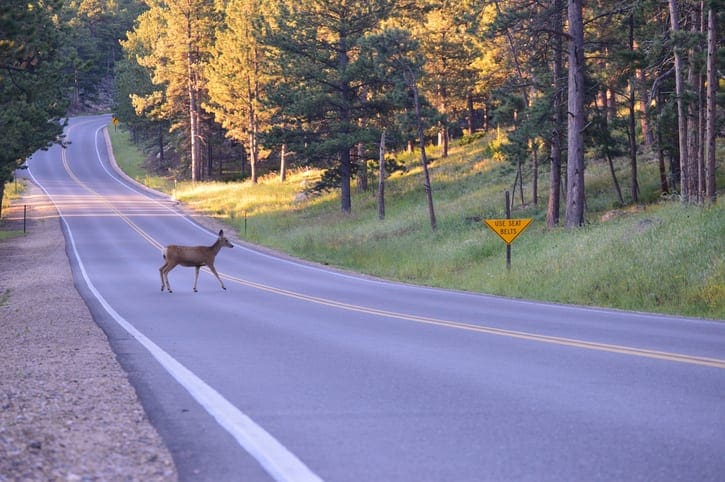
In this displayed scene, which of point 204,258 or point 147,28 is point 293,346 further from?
point 147,28

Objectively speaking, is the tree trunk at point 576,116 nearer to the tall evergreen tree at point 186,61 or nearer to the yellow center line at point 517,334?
the yellow center line at point 517,334

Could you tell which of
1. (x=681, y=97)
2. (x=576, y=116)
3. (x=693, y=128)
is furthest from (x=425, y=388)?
(x=693, y=128)

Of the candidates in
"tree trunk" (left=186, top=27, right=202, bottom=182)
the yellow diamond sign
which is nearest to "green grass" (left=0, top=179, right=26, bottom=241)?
"tree trunk" (left=186, top=27, right=202, bottom=182)

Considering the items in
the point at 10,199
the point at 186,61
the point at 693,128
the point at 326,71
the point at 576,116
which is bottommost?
the point at 10,199

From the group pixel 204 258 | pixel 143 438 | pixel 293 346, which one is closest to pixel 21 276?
pixel 204 258

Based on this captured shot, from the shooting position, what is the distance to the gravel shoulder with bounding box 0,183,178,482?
582cm

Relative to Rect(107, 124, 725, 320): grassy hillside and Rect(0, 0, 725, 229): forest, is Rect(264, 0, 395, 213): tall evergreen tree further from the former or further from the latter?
Rect(107, 124, 725, 320): grassy hillside

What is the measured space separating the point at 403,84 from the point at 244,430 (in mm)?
35583

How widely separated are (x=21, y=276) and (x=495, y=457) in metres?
26.0

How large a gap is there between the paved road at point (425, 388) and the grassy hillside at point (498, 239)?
2.86 m

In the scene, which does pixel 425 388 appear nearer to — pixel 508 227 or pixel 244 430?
pixel 244 430

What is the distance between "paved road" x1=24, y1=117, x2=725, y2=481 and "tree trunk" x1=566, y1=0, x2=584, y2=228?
38.2 feet

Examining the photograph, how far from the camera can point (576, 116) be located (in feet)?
96.8

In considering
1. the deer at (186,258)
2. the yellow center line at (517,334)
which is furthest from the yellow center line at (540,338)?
the deer at (186,258)
